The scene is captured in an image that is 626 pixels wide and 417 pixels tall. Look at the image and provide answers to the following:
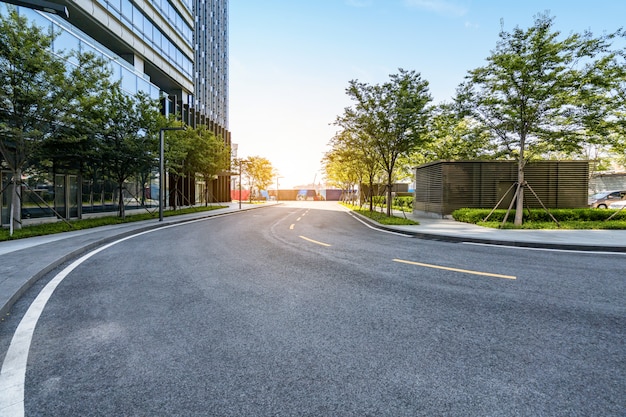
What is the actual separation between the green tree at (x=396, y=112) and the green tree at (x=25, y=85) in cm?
1463

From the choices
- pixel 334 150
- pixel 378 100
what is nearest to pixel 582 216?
pixel 378 100

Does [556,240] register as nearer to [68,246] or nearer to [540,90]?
→ [540,90]

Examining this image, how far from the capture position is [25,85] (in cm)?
1158

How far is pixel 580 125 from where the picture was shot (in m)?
14.1

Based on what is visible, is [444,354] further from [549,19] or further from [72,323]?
[549,19]

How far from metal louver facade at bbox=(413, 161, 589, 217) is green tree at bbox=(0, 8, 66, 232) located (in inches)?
785

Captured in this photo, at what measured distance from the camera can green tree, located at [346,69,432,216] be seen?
18203 millimetres

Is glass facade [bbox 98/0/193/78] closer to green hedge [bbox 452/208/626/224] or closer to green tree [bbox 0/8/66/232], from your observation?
green tree [bbox 0/8/66/232]

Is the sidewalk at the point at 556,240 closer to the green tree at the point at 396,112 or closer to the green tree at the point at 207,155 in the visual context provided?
the green tree at the point at 396,112

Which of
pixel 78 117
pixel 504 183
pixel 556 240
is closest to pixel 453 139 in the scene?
pixel 504 183

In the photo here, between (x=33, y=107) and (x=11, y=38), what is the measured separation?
2.44 m

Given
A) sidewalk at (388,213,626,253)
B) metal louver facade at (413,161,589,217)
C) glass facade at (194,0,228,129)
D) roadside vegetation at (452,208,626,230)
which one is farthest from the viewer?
glass facade at (194,0,228,129)

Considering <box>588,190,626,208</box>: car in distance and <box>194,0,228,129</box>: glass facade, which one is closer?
<box>588,190,626,208</box>: car in distance

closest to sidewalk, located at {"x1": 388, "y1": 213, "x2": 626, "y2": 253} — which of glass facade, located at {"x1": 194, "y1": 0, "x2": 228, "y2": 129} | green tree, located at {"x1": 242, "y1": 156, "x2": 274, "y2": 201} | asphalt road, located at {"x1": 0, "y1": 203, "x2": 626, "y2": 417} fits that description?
asphalt road, located at {"x1": 0, "y1": 203, "x2": 626, "y2": 417}
